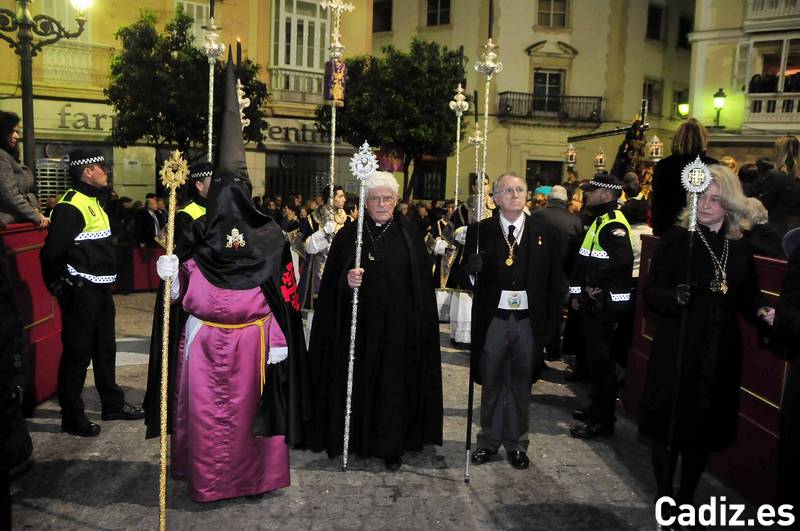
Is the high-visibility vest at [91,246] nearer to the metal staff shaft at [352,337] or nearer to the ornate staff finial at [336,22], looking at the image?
the metal staff shaft at [352,337]

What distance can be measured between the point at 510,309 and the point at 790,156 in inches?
128

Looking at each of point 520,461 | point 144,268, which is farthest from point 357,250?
point 144,268

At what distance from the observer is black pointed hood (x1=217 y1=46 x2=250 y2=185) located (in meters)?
4.40

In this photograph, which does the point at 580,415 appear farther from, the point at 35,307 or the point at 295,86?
the point at 295,86

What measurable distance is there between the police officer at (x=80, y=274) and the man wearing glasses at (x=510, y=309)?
10.8 feet

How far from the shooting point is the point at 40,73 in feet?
59.9

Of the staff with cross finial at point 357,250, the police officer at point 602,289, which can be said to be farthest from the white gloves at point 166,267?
the police officer at point 602,289

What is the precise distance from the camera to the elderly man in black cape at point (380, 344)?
5.30 m

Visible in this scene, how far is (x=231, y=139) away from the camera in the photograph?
443 centimetres

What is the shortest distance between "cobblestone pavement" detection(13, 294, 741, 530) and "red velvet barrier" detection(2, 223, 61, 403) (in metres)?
0.45

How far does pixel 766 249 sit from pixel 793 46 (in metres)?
23.8

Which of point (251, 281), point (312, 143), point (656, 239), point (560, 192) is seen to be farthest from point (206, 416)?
point (312, 143)

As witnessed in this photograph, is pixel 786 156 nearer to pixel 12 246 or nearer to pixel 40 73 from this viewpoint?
pixel 12 246

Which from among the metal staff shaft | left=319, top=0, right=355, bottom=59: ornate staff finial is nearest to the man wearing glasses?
the metal staff shaft
